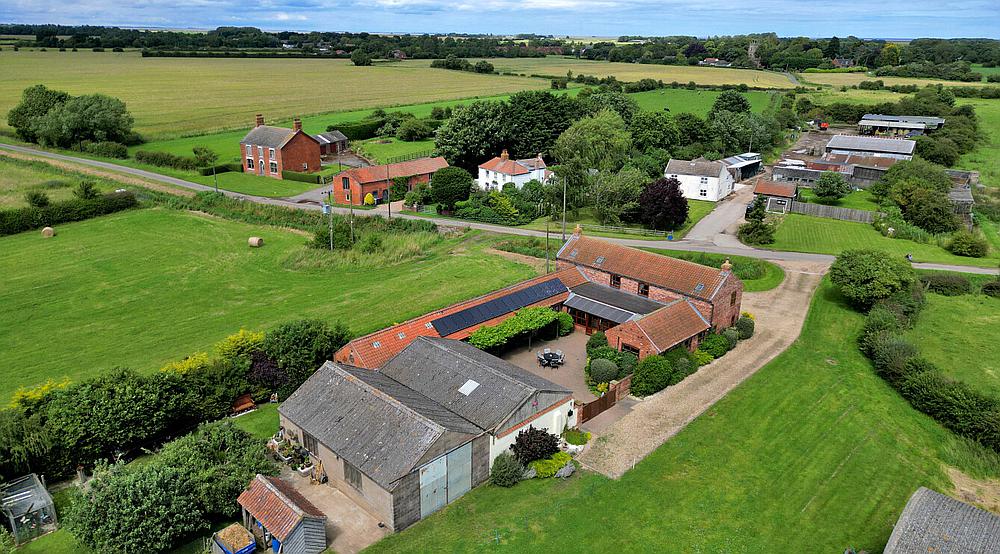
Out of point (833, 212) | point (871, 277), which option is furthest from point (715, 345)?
point (833, 212)

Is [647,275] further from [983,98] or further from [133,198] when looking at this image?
[983,98]

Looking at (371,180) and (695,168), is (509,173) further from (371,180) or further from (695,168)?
(695,168)

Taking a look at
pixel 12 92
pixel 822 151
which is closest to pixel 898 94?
pixel 822 151

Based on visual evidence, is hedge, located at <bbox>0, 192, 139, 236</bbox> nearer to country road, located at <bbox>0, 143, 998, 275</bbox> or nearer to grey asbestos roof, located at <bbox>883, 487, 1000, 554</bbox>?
country road, located at <bbox>0, 143, 998, 275</bbox>

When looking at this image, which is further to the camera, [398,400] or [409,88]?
[409,88]

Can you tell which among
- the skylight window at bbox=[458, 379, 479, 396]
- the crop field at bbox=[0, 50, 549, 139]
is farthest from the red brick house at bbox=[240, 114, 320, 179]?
the skylight window at bbox=[458, 379, 479, 396]

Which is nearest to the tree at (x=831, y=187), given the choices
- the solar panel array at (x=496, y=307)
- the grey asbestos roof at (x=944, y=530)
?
the solar panel array at (x=496, y=307)

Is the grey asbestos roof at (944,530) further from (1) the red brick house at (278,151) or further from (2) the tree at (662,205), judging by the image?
(1) the red brick house at (278,151)
